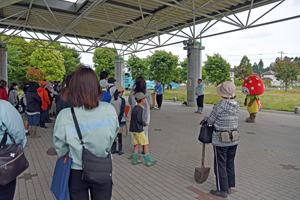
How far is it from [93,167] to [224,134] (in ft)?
7.14

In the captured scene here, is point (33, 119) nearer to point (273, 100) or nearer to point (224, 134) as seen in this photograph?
point (224, 134)

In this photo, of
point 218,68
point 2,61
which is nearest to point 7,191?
point 2,61

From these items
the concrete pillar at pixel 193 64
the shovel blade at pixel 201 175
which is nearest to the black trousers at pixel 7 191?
the shovel blade at pixel 201 175

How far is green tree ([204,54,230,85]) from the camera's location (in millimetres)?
41781

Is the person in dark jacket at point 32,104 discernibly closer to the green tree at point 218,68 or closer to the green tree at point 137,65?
the green tree at point 137,65

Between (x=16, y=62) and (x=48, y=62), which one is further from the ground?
(x=48, y=62)

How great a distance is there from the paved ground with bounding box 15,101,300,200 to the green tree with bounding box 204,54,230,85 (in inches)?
1405

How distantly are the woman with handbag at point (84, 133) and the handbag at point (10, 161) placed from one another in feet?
1.56

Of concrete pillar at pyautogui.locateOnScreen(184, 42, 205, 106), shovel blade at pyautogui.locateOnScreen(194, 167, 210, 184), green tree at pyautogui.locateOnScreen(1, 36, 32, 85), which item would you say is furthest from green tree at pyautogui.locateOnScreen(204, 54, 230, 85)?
shovel blade at pyautogui.locateOnScreen(194, 167, 210, 184)

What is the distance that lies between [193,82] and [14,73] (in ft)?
122

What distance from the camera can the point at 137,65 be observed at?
3753 cm

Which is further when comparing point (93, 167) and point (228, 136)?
point (228, 136)

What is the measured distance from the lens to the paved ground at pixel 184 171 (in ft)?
11.8

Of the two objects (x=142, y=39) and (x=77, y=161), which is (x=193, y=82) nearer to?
(x=142, y=39)
